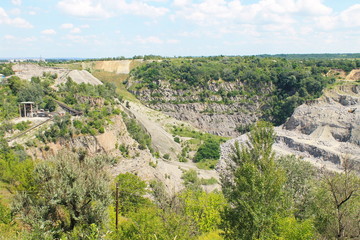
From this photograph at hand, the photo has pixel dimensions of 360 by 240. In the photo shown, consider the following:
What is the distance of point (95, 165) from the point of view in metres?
20.3

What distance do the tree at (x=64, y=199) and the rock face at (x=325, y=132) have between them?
3273cm

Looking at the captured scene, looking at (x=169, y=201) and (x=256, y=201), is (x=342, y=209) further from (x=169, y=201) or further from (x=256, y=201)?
(x=169, y=201)

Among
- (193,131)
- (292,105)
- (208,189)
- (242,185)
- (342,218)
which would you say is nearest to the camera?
(242,185)

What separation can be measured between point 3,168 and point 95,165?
10.1 m

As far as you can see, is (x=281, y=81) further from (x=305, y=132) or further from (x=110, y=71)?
(x=110, y=71)

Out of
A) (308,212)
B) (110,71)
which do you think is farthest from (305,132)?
(110,71)

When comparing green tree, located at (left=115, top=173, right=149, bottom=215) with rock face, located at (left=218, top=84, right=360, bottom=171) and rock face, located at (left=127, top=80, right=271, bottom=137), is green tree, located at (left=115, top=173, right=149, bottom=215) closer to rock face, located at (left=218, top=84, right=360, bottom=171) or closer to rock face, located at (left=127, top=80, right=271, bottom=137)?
rock face, located at (left=218, top=84, right=360, bottom=171)

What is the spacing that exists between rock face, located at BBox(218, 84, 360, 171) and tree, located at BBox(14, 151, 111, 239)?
107 feet

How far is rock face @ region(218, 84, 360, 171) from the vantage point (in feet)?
171

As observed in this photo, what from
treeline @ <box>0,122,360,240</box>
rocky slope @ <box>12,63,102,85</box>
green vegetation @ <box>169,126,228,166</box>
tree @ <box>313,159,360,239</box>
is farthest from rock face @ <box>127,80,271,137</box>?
tree @ <box>313,159,360,239</box>

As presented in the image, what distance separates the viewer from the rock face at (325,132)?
5206 centimetres

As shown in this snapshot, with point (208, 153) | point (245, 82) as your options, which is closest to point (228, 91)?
point (245, 82)

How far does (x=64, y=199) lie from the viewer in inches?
661

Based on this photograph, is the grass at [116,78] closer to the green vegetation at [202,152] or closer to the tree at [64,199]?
the green vegetation at [202,152]
